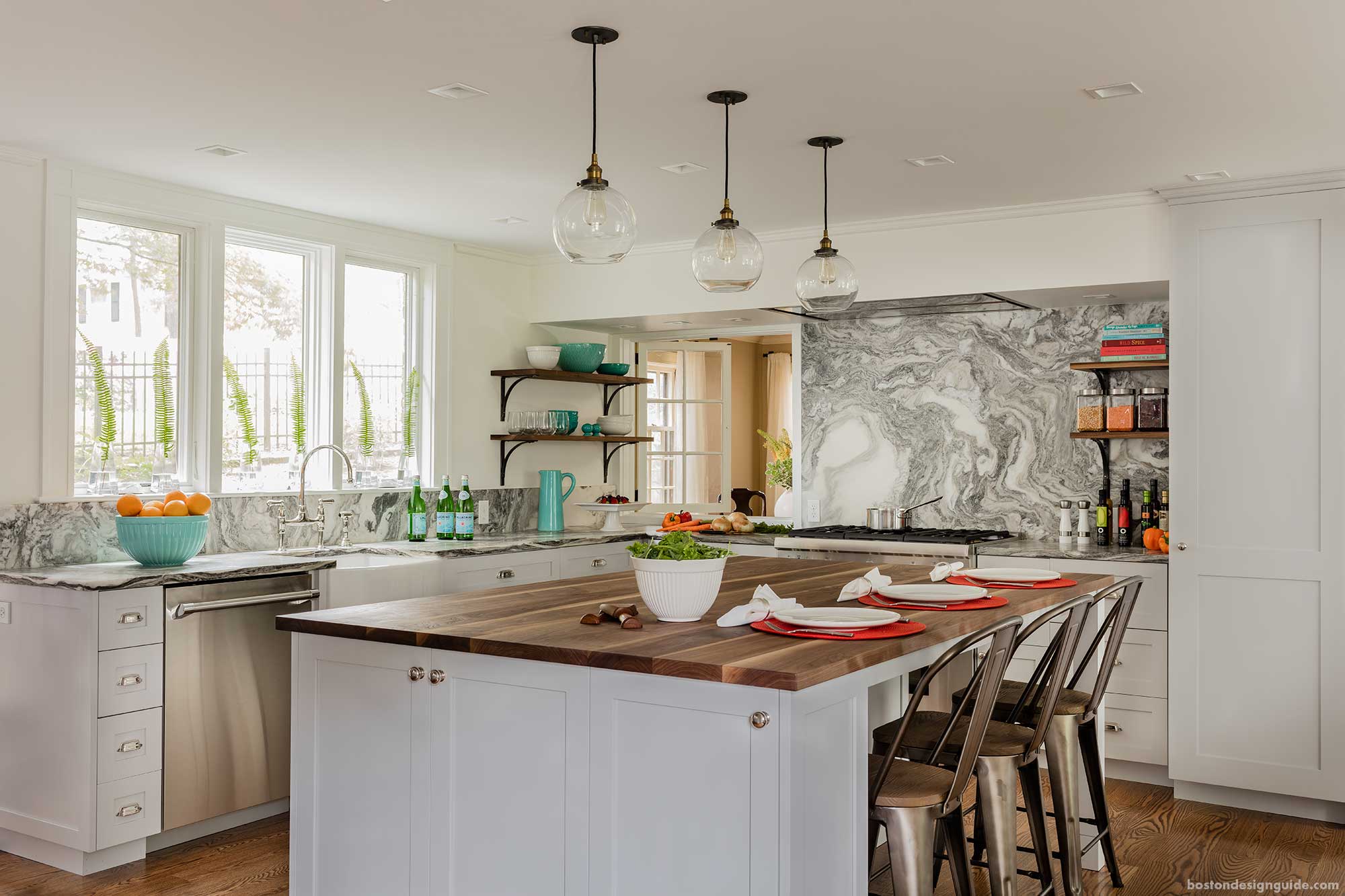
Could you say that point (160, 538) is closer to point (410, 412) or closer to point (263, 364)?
point (263, 364)

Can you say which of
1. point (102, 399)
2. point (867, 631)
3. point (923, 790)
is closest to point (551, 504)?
point (102, 399)

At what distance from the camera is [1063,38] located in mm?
2811

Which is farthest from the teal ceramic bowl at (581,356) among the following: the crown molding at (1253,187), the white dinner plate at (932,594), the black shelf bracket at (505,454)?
the white dinner plate at (932,594)

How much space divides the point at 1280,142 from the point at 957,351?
2.02 meters

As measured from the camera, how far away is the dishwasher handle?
379 cm

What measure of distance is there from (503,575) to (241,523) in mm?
1143

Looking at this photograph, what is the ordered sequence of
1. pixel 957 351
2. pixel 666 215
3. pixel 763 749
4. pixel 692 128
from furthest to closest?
pixel 957 351, pixel 666 215, pixel 692 128, pixel 763 749

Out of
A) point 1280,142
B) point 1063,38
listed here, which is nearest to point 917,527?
point 1280,142

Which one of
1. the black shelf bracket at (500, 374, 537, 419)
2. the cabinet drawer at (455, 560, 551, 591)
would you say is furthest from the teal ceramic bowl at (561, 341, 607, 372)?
the cabinet drawer at (455, 560, 551, 591)

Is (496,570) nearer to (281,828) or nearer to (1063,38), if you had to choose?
(281,828)

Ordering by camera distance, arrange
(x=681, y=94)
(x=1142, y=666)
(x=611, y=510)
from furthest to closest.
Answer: (x=611, y=510) < (x=1142, y=666) < (x=681, y=94)

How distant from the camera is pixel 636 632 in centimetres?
244

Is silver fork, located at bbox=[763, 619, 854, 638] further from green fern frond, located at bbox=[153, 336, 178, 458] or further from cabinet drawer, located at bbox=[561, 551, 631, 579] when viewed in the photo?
green fern frond, located at bbox=[153, 336, 178, 458]

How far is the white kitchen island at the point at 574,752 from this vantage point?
6.77 ft
